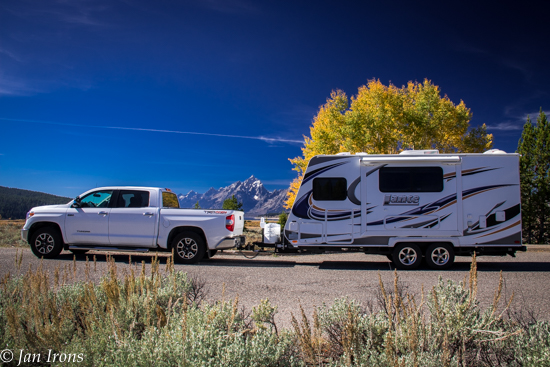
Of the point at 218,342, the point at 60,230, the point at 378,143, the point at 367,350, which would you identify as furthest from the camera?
the point at 378,143

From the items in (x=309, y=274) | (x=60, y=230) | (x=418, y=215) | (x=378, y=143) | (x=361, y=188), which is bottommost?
(x=309, y=274)

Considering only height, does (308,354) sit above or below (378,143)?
below

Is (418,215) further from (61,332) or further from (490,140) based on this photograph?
(490,140)

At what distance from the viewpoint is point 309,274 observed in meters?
8.56

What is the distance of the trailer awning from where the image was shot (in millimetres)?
9555

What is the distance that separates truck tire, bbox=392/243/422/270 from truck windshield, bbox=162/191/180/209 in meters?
6.72

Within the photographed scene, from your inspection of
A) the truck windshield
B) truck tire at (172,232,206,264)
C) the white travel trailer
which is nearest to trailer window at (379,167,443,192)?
the white travel trailer

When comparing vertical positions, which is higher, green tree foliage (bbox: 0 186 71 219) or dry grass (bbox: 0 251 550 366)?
green tree foliage (bbox: 0 186 71 219)

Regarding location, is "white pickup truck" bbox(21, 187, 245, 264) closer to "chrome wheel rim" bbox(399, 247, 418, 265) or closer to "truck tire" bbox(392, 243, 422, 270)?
"truck tire" bbox(392, 243, 422, 270)

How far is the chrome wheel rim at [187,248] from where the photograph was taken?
386 inches

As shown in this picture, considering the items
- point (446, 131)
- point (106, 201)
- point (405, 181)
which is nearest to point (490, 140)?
point (446, 131)

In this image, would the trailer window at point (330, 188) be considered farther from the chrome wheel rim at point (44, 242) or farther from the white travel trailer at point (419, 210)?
the chrome wheel rim at point (44, 242)

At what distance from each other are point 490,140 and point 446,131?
400 cm

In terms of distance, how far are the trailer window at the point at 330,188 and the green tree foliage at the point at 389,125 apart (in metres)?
12.6
